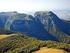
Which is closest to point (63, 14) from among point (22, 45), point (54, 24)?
→ point (54, 24)

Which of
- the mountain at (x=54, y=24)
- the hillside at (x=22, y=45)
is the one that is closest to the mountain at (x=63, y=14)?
the mountain at (x=54, y=24)

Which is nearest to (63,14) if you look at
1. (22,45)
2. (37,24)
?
(37,24)

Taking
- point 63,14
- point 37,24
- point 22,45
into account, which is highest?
point 63,14

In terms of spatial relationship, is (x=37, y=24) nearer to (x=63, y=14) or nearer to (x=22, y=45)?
(x=63, y=14)

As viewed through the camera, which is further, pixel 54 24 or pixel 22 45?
pixel 54 24

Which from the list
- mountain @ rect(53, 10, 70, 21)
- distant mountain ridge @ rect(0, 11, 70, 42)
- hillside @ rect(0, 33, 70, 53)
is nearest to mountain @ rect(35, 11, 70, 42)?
distant mountain ridge @ rect(0, 11, 70, 42)

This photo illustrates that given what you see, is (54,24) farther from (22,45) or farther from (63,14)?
(22,45)

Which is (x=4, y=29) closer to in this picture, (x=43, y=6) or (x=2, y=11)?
(x=2, y=11)

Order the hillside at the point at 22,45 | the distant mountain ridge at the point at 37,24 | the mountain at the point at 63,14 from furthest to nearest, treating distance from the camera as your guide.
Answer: the mountain at the point at 63,14, the distant mountain ridge at the point at 37,24, the hillside at the point at 22,45

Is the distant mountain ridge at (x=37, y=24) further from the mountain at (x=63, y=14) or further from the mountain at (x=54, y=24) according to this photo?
the mountain at (x=63, y=14)

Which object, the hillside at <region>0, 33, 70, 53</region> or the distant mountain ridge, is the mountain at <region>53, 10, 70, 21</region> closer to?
the distant mountain ridge

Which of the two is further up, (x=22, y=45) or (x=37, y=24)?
(x=37, y=24)
